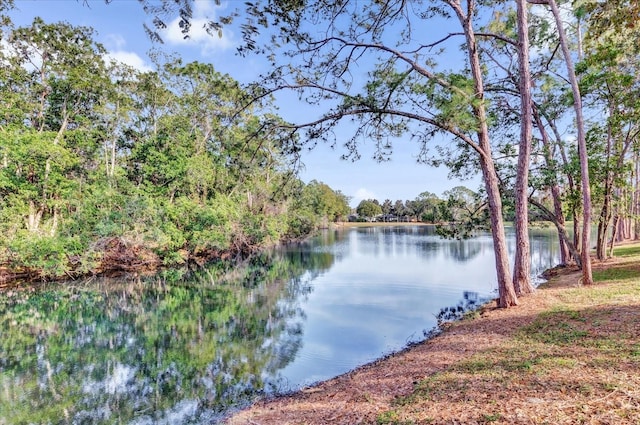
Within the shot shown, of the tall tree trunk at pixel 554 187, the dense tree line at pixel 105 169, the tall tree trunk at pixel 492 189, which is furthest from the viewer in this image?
the dense tree line at pixel 105 169

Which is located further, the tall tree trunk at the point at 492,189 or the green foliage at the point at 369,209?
the green foliage at the point at 369,209

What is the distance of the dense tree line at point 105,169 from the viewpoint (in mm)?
16781

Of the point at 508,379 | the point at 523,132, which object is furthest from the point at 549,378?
the point at 523,132

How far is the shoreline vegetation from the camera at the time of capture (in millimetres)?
3156

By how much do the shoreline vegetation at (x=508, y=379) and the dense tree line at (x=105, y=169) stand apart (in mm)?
8493

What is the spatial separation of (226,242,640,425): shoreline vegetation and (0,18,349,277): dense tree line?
8493 millimetres

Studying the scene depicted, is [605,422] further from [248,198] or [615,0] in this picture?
[248,198]

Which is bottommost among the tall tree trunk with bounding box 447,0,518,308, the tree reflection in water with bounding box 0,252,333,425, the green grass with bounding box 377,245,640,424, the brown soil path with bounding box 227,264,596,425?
the tree reflection in water with bounding box 0,252,333,425

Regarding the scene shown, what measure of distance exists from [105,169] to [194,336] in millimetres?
17989

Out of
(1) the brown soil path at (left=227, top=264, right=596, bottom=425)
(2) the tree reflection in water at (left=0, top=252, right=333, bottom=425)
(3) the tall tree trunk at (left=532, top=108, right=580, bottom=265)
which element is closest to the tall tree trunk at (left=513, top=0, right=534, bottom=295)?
(1) the brown soil path at (left=227, top=264, right=596, bottom=425)

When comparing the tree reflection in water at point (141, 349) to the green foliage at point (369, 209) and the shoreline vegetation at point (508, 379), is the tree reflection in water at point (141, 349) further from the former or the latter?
the green foliage at point (369, 209)

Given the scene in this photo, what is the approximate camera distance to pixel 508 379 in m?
3.89

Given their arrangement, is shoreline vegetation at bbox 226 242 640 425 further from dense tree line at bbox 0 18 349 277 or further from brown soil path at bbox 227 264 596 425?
dense tree line at bbox 0 18 349 277

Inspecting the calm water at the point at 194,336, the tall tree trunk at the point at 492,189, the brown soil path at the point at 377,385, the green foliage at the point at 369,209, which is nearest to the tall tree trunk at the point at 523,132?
the tall tree trunk at the point at 492,189
